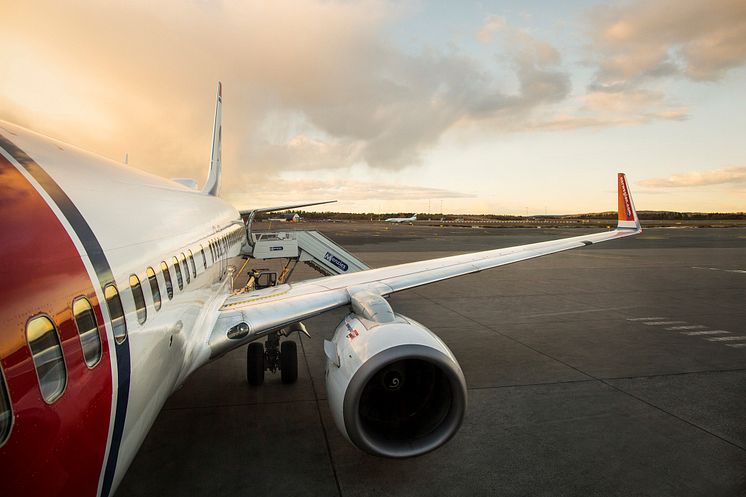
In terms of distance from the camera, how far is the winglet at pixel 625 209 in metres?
11.8

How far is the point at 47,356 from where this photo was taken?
8.09 ft

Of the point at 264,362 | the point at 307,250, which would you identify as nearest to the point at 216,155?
the point at 307,250

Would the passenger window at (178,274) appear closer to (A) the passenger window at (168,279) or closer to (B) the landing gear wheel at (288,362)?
(A) the passenger window at (168,279)

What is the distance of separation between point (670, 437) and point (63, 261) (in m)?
7.01

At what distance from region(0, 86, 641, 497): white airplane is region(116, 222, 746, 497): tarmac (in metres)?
1.05

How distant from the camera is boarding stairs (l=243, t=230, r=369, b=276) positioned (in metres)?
14.9

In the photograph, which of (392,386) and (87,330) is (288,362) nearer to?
(392,386)

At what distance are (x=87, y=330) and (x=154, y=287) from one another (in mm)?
1451

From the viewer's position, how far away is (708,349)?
399 inches

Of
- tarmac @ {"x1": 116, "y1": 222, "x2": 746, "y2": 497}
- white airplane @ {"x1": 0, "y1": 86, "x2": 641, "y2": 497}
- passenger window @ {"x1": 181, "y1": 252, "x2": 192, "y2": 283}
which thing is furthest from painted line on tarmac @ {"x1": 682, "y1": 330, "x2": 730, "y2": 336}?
passenger window @ {"x1": 181, "y1": 252, "x2": 192, "y2": 283}

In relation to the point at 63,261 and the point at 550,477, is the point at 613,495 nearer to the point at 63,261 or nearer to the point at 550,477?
the point at 550,477

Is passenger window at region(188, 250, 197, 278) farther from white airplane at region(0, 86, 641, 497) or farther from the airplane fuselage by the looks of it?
the airplane fuselage

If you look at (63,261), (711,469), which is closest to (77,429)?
(63,261)

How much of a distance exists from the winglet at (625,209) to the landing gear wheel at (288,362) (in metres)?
8.62
